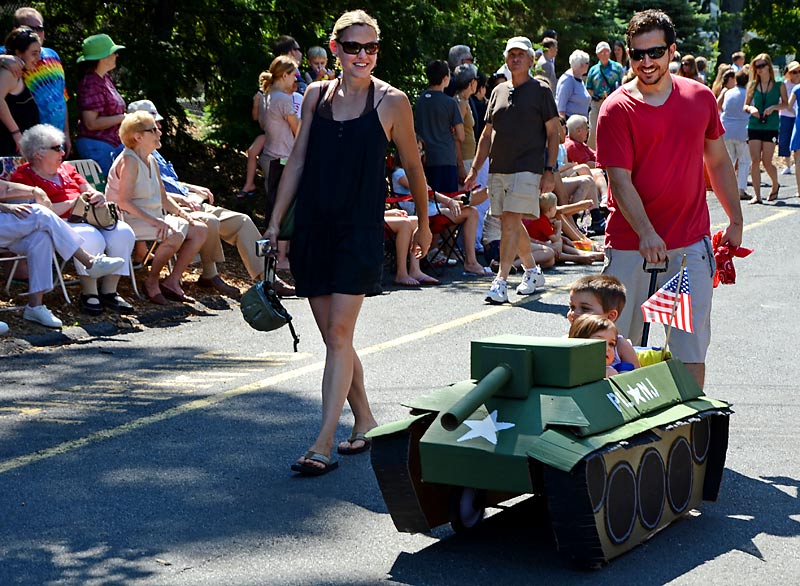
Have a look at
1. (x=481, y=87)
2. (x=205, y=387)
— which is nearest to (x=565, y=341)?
(x=205, y=387)

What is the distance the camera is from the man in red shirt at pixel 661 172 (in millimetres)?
6559

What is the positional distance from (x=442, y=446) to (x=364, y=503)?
1.00m

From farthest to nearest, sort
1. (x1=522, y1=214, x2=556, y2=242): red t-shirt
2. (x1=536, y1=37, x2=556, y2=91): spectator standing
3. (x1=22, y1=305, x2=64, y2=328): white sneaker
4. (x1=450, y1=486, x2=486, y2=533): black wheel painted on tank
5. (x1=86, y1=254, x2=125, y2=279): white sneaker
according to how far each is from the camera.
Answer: (x1=536, y1=37, x2=556, y2=91): spectator standing
(x1=522, y1=214, x2=556, y2=242): red t-shirt
(x1=86, y1=254, x2=125, y2=279): white sneaker
(x1=22, y1=305, x2=64, y2=328): white sneaker
(x1=450, y1=486, x2=486, y2=533): black wheel painted on tank

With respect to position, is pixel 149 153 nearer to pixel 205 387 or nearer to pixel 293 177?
pixel 205 387

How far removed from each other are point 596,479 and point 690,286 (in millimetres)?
1895

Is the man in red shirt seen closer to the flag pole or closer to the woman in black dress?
the flag pole

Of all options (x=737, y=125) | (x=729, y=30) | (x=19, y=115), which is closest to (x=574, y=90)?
(x=737, y=125)

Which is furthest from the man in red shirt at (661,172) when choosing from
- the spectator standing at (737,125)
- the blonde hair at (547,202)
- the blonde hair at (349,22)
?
the spectator standing at (737,125)

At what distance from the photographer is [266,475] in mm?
6582

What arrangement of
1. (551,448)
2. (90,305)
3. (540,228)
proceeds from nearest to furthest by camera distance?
(551,448) < (90,305) < (540,228)

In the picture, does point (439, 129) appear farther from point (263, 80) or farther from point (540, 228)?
point (263, 80)

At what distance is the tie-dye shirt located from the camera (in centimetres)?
1198

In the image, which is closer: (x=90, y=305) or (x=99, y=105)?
(x=90, y=305)

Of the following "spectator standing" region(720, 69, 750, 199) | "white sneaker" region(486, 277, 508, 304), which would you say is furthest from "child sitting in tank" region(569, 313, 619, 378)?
"spectator standing" region(720, 69, 750, 199)
